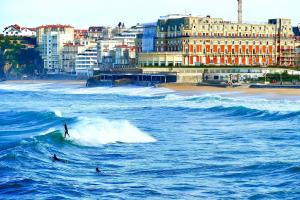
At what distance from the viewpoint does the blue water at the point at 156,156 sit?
2680cm

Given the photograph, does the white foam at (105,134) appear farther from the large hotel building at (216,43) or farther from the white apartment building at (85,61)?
the white apartment building at (85,61)

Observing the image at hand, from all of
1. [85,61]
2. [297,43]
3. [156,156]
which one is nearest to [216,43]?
[297,43]

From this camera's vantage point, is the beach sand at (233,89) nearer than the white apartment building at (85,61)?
Yes

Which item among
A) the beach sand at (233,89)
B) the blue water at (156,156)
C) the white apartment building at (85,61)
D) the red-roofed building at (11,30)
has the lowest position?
the blue water at (156,156)

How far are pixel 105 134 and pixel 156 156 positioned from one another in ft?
29.0

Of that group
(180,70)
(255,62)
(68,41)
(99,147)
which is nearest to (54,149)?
(99,147)

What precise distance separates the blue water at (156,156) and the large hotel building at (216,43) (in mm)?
65278

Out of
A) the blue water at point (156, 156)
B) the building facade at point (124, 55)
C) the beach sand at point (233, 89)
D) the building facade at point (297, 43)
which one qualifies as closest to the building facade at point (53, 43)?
the building facade at point (124, 55)

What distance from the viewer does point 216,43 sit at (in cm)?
12431

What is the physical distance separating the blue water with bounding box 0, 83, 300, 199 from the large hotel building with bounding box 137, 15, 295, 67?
65278 millimetres

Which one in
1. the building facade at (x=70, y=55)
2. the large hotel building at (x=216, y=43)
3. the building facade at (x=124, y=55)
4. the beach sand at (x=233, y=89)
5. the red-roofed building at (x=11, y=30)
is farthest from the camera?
the red-roofed building at (x=11, y=30)

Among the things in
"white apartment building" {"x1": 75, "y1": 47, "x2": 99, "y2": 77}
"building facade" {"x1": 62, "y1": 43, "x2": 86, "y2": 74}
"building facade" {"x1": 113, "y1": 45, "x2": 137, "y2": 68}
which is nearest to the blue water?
"building facade" {"x1": 113, "y1": 45, "x2": 137, "y2": 68}

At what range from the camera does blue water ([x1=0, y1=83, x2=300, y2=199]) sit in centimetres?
2680

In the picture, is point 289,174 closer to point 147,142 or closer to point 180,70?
point 147,142
